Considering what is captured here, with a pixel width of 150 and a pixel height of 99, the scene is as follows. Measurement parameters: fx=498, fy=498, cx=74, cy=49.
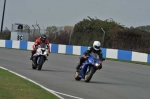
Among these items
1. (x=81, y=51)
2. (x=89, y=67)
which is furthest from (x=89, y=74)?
(x=81, y=51)

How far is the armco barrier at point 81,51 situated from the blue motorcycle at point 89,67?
42.6 ft

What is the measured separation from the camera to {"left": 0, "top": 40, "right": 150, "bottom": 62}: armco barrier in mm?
28888

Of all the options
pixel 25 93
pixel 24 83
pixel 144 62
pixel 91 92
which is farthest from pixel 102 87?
pixel 144 62

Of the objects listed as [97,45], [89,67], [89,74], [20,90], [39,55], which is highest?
[97,45]

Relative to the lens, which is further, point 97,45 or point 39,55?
point 39,55

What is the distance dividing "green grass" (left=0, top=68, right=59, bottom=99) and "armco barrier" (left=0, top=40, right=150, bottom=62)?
16.2 meters

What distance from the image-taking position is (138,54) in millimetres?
28922

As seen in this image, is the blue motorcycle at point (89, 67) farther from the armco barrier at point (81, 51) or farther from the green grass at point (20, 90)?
the armco barrier at point (81, 51)

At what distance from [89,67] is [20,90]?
4470 mm

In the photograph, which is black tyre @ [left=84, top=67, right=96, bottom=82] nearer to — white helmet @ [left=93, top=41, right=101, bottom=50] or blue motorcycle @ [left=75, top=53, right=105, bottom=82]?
blue motorcycle @ [left=75, top=53, right=105, bottom=82]

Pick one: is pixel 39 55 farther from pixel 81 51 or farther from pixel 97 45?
pixel 81 51

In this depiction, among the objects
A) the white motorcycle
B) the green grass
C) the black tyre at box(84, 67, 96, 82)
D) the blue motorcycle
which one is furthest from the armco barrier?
the green grass

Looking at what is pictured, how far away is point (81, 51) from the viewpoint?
3384cm

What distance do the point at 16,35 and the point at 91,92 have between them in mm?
34485
